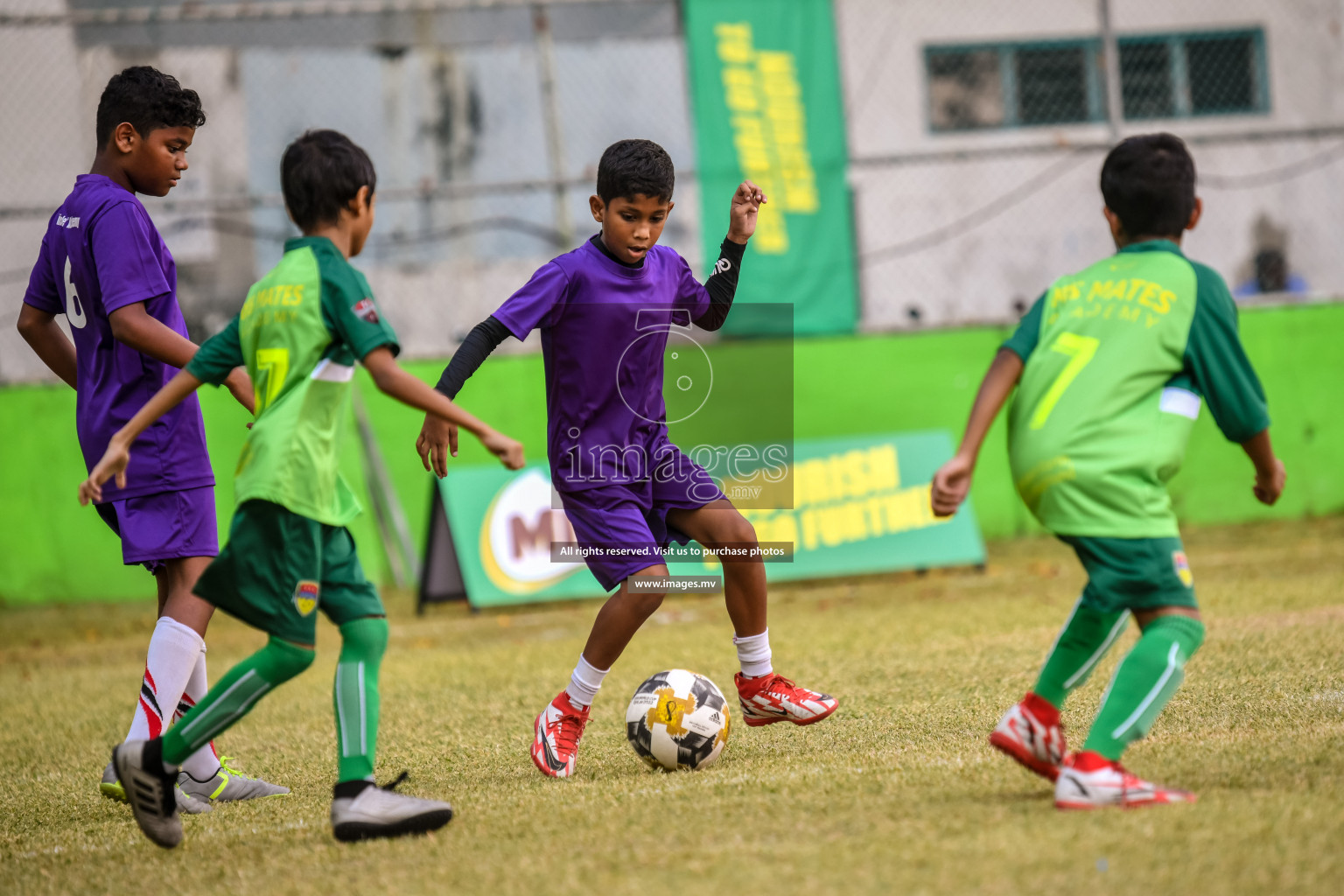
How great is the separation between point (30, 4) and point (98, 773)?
1227 cm

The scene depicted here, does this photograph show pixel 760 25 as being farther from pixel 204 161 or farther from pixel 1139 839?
pixel 1139 839

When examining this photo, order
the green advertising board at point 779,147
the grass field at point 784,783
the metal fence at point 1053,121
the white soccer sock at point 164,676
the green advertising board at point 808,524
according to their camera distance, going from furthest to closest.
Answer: the metal fence at point 1053,121, the green advertising board at point 779,147, the green advertising board at point 808,524, the white soccer sock at point 164,676, the grass field at point 784,783

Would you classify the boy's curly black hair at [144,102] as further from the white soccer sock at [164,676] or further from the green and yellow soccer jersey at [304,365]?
the white soccer sock at [164,676]

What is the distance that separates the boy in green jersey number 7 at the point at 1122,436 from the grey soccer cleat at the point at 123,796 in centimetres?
239

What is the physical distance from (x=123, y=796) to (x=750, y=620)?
1995mm

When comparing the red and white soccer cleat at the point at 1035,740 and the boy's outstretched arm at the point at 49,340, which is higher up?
the boy's outstretched arm at the point at 49,340

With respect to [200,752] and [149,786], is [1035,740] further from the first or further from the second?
[200,752]

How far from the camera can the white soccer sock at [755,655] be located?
4332 millimetres

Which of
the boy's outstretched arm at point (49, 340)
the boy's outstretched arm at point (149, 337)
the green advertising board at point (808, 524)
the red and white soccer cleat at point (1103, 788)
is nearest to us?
the red and white soccer cleat at point (1103, 788)

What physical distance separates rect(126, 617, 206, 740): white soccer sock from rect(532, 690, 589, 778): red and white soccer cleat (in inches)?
42.4

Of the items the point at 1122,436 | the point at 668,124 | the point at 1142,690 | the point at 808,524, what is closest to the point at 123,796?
the point at 1142,690

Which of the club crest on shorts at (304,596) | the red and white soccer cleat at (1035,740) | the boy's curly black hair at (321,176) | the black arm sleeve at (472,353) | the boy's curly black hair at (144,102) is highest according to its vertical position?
the boy's curly black hair at (144,102)

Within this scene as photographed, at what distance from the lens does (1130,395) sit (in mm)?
3111

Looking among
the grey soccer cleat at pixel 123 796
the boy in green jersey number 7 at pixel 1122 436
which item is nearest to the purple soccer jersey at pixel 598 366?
the boy in green jersey number 7 at pixel 1122 436
